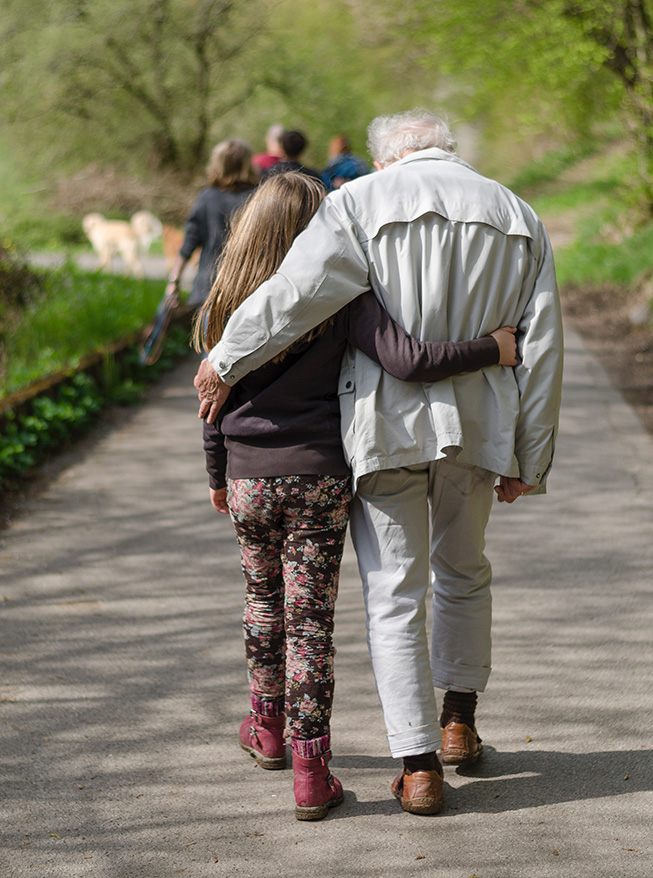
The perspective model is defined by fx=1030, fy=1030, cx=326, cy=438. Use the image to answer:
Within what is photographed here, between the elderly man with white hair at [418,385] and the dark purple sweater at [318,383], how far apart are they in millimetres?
48

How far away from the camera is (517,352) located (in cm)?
290

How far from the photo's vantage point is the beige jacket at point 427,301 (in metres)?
2.71

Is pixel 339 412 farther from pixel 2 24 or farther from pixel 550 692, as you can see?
pixel 2 24

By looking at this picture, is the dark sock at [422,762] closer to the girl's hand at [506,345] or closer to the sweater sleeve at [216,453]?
the sweater sleeve at [216,453]

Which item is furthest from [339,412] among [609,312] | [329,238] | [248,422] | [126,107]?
[126,107]

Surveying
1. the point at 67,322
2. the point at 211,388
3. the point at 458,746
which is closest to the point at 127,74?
the point at 67,322

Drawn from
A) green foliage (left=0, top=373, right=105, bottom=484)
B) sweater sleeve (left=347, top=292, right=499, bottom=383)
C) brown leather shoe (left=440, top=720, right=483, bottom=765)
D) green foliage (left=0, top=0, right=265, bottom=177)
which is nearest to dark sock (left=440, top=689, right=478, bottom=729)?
brown leather shoe (left=440, top=720, right=483, bottom=765)

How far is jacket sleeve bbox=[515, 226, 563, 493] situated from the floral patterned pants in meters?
0.53

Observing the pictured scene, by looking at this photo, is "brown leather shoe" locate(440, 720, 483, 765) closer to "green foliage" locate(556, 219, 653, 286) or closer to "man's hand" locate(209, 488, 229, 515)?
"man's hand" locate(209, 488, 229, 515)

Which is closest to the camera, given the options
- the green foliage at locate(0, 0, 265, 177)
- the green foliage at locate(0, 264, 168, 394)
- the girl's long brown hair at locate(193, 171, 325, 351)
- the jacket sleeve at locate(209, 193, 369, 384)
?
the jacket sleeve at locate(209, 193, 369, 384)

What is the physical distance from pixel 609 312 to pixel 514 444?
9.38 metres

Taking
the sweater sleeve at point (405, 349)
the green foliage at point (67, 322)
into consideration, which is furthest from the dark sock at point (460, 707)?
the green foliage at point (67, 322)

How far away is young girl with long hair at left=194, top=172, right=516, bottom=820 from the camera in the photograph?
109 inches

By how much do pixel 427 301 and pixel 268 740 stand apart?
55.8 inches
